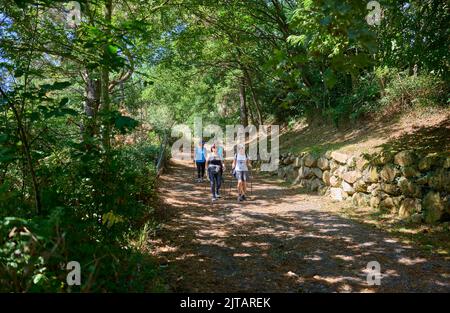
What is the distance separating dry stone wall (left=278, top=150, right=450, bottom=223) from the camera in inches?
270

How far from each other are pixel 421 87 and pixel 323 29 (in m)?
9.81

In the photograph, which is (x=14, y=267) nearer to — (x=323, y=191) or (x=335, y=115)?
(x=323, y=191)

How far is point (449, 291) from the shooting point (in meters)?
4.45

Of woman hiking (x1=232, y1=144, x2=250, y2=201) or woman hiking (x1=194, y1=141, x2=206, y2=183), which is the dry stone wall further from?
woman hiking (x1=194, y1=141, x2=206, y2=183)

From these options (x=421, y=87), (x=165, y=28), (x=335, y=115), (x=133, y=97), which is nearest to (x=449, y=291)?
(x=421, y=87)

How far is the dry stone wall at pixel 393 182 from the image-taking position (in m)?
6.85

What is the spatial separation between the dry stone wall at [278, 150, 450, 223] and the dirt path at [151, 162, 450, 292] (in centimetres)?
108

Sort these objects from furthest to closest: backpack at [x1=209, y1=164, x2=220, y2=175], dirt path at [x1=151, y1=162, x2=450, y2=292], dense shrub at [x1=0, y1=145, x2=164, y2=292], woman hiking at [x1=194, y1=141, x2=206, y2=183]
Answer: woman hiking at [x1=194, y1=141, x2=206, y2=183], backpack at [x1=209, y1=164, x2=220, y2=175], dirt path at [x1=151, y1=162, x2=450, y2=292], dense shrub at [x1=0, y1=145, x2=164, y2=292]

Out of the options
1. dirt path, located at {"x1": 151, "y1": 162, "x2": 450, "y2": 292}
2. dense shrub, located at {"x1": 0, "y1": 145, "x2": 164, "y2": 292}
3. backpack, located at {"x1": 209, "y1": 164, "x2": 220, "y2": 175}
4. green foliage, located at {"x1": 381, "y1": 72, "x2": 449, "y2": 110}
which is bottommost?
dirt path, located at {"x1": 151, "y1": 162, "x2": 450, "y2": 292}

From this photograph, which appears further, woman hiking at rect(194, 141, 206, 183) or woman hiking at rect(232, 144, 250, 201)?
woman hiking at rect(194, 141, 206, 183)

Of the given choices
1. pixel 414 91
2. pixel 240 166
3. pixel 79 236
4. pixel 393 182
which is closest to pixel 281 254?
pixel 79 236

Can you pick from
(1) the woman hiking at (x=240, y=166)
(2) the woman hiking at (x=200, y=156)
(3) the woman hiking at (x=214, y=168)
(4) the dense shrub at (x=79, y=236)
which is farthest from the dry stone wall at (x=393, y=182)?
(4) the dense shrub at (x=79, y=236)

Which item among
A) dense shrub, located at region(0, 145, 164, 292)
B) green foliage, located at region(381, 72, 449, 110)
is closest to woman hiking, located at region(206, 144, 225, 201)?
dense shrub, located at region(0, 145, 164, 292)

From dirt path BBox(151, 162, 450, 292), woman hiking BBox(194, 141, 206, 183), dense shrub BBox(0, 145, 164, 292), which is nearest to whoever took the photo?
dense shrub BBox(0, 145, 164, 292)
